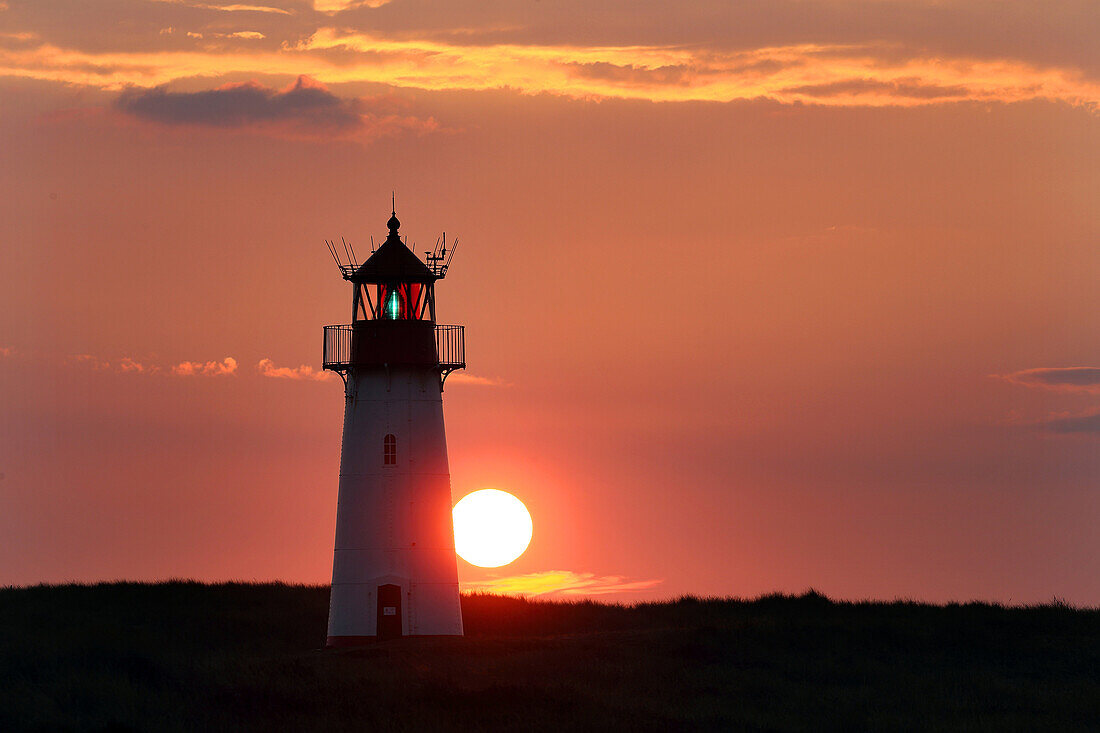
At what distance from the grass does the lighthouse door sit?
654 mm

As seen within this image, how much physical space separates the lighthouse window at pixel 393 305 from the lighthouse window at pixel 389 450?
3.48 metres

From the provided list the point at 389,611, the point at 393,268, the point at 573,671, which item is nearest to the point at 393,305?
the point at 393,268

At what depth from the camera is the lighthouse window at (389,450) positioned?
4178 centimetres

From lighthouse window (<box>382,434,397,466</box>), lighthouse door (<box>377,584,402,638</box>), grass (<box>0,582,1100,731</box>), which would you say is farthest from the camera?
lighthouse window (<box>382,434,397,466</box>)

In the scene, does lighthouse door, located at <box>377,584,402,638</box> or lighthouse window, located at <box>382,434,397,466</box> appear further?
lighthouse window, located at <box>382,434,397,466</box>

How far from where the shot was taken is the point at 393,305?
43062 mm

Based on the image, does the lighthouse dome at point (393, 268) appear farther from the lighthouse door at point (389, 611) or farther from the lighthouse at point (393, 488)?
the lighthouse door at point (389, 611)

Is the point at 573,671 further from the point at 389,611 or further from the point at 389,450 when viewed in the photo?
the point at 389,450

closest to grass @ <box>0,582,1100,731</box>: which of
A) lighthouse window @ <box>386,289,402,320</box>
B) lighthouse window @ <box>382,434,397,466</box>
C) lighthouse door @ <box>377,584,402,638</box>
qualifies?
lighthouse door @ <box>377,584,402,638</box>

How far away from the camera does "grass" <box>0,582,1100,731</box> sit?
3431 centimetres

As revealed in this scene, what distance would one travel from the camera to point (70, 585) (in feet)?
180

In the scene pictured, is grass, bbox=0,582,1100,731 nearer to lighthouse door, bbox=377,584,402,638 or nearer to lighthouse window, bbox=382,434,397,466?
lighthouse door, bbox=377,584,402,638

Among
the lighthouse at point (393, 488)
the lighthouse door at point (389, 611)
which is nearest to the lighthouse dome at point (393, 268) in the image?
the lighthouse at point (393, 488)

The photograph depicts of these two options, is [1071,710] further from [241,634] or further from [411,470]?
[241,634]
